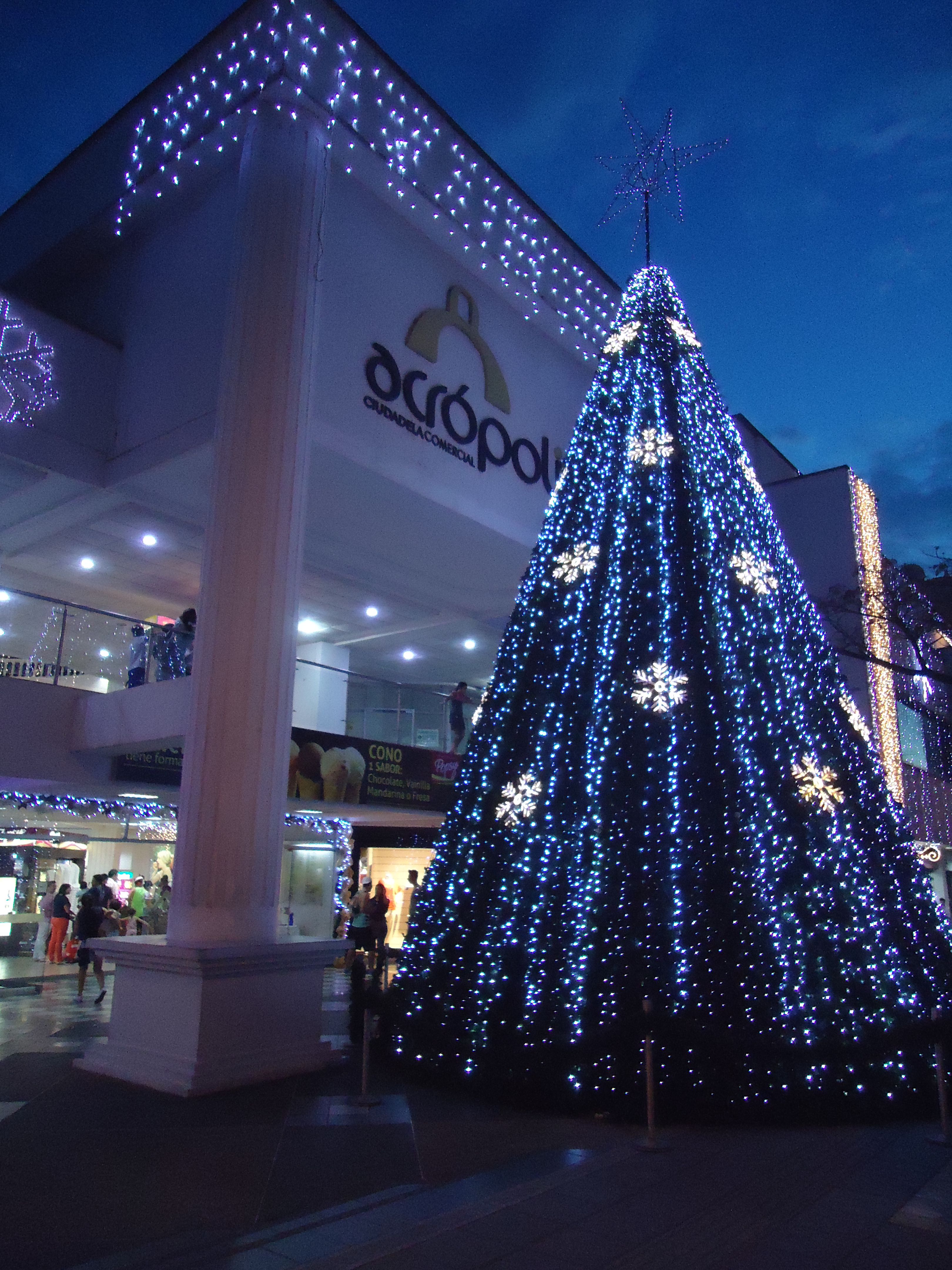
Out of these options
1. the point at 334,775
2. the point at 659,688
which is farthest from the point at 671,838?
the point at 334,775

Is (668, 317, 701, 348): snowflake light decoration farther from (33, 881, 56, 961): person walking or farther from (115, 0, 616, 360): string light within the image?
(33, 881, 56, 961): person walking

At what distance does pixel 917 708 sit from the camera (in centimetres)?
1644

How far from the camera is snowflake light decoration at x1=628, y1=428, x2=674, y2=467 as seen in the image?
7.40 m

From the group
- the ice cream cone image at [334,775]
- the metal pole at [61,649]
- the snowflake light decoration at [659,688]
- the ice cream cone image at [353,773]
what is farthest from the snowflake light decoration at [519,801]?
the ice cream cone image at [353,773]

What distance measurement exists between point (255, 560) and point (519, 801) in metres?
3.32

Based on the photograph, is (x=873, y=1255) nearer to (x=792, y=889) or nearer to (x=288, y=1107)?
(x=792, y=889)

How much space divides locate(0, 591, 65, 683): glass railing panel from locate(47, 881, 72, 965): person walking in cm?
702

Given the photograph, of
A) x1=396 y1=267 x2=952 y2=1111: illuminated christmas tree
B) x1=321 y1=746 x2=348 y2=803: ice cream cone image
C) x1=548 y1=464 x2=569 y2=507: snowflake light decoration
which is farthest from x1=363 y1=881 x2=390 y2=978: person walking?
x1=548 y1=464 x2=569 y2=507: snowflake light decoration

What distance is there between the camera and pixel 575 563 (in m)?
7.31

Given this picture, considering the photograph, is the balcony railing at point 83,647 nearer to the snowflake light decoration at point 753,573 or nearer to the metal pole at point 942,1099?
the snowflake light decoration at point 753,573

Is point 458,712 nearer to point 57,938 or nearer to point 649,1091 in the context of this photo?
point 57,938

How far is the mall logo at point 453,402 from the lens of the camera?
35.6 ft

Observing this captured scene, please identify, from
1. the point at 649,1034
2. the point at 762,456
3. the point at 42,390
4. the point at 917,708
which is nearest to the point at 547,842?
the point at 649,1034

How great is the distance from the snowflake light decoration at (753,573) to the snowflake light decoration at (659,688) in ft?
3.86
